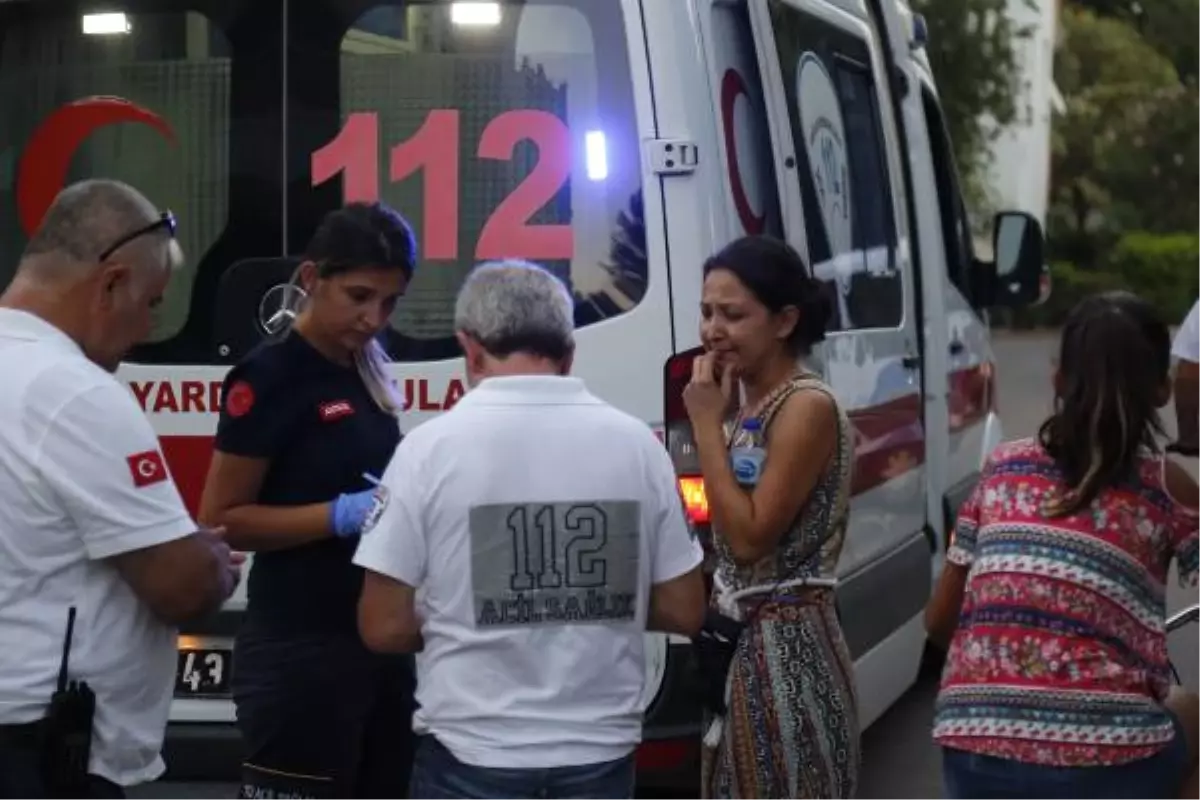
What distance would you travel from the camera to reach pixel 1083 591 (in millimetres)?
3496

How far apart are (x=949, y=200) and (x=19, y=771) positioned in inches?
220

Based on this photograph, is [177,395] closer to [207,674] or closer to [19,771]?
[207,674]

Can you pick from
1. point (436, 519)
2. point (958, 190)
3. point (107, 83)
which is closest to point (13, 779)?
point (436, 519)

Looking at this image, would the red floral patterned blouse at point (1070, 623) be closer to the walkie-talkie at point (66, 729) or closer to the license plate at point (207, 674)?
the walkie-talkie at point (66, 729)

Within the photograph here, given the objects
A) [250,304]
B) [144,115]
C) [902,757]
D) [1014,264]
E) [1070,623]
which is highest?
[144,115]

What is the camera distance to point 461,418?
3.48 meters

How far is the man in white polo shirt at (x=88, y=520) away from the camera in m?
3.28

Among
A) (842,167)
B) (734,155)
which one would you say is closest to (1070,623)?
(734,155)

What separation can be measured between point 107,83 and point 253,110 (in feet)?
1.28

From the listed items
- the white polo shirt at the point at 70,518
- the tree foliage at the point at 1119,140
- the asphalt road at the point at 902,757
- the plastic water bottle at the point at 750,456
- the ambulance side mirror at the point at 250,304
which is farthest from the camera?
the tree foliage at the point at 1119,140

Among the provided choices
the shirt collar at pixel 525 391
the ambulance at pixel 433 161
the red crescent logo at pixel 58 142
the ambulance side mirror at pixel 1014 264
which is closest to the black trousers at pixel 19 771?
the shirt collar at pixel 525 391

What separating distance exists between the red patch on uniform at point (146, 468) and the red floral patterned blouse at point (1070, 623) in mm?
1303

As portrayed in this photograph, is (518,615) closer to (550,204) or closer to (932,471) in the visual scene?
(550,204)

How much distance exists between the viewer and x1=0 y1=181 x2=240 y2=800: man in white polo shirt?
3.28 m
